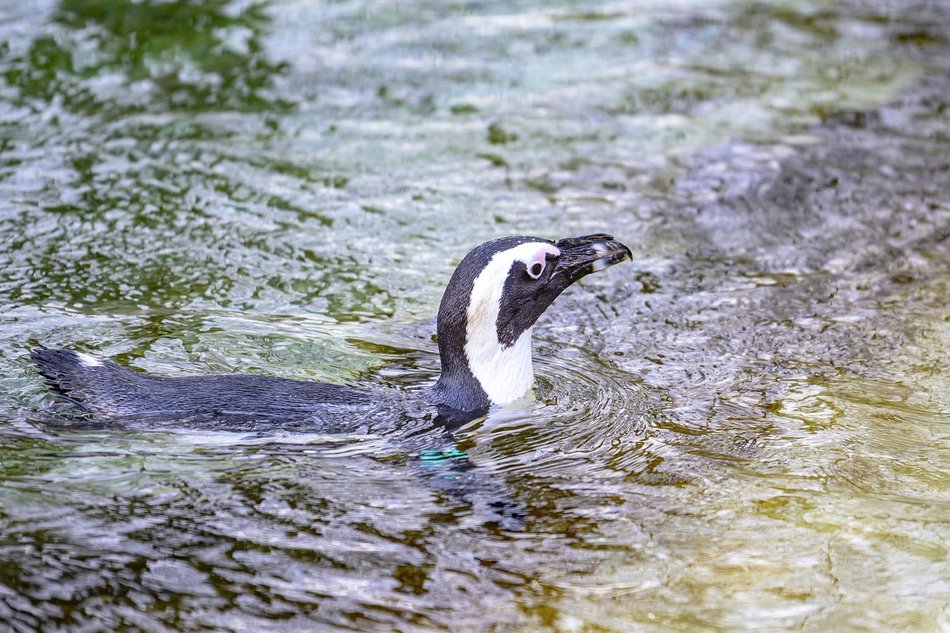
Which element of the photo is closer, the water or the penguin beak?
the water

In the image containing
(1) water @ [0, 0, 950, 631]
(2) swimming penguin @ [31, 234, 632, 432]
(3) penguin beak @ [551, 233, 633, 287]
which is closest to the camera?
(1) water @ [0, 0, 950, 631]

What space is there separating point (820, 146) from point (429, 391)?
5.04 meters

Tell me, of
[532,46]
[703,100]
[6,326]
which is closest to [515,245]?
[6,326]

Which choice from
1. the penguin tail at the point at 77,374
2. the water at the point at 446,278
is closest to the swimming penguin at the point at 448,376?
the penguin tail at the point at 77,374

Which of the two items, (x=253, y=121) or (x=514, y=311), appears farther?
(x=253, y=121)

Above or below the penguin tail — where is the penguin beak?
above

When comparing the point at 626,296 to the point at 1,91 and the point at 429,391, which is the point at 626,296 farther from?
the point at 1,91

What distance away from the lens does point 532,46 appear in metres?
11.0

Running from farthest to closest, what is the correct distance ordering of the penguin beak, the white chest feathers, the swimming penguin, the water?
the penguin beak
the white chest feathers
the swimming penguin
the water

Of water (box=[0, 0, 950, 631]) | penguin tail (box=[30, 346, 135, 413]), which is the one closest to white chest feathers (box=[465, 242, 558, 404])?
water (box=[0, 0, 950, 631])

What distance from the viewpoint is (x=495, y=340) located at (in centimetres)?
497

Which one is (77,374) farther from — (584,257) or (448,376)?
(584,257)

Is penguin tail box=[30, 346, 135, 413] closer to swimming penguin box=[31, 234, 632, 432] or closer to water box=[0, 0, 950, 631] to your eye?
swimming penguin box=[31, 234, 632, 432]

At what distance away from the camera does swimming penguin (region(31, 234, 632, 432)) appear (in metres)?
4.63
